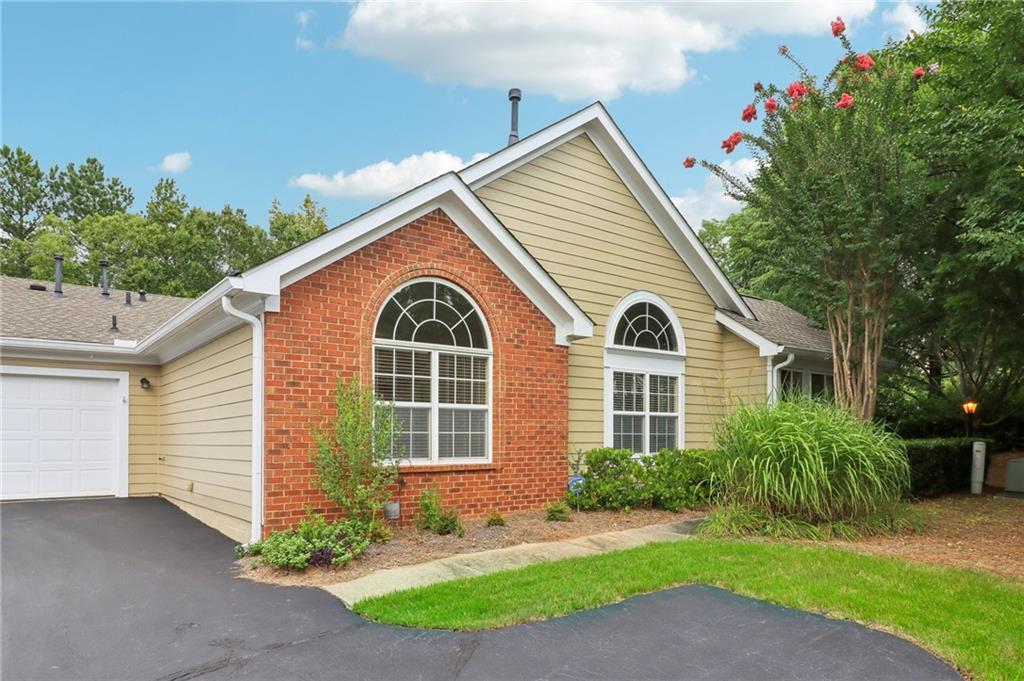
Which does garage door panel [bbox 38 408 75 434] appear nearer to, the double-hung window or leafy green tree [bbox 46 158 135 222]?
the double-hung window

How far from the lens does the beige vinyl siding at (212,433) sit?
769 centimetres

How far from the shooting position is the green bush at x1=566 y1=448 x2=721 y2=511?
9.83 meters

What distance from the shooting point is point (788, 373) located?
13570 mm

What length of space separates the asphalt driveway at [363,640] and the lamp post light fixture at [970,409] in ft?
41.6

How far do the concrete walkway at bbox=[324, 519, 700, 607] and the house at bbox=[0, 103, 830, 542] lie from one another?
5.18 ft

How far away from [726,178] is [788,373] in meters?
4.40

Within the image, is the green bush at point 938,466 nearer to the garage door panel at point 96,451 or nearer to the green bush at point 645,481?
the green bush at point 645,481

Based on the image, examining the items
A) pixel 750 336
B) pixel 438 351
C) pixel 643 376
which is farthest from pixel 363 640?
pixel 750 336

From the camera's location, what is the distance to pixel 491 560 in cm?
672

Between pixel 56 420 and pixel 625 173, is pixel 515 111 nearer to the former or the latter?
pixel 625 173

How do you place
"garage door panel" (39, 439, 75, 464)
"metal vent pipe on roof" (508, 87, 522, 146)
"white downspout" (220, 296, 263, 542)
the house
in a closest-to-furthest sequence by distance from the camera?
"white downspout" (220, 296, 263, 542)
the house
"garage door panel" (39, 439, 75, 464)
"metal vent pipe on roof" (508, 87, 522, 146)

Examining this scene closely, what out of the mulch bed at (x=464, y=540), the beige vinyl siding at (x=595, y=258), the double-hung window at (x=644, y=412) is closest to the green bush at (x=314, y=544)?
the mulch bed at (x=464, y=540)

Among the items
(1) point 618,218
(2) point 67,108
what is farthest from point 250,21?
(2) point 67,108

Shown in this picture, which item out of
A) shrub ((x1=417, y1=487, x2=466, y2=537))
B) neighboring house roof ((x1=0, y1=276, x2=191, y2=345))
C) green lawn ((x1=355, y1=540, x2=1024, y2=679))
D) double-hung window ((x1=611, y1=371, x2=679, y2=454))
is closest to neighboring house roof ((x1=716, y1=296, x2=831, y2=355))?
double-hung window ((x1=611, y1=371, x2=679, y2=454))
